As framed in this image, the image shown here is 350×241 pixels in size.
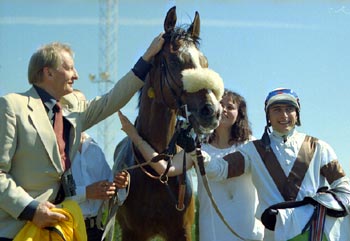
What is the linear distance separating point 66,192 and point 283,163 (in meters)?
1.94

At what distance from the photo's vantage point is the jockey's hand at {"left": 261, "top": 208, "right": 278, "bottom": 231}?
505 centimetres

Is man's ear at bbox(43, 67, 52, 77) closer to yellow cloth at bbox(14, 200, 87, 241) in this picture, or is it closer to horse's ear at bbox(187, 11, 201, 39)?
yellow cloth at bbox(14, 200, 87, 241)

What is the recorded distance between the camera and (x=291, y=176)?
5223mm

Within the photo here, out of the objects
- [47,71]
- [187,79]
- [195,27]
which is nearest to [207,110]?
[187,79]

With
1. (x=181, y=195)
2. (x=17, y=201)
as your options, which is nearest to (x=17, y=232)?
(x=17, y=201)

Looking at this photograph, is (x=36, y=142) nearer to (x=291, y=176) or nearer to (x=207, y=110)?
(x=207, y=110)

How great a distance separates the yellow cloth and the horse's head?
137 centimetres

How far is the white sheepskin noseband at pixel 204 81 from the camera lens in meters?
5.19

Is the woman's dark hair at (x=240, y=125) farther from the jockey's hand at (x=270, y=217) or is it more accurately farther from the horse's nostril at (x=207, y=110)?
the jockey's hand at (x=270, y=217)

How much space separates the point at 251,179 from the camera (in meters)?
5.77

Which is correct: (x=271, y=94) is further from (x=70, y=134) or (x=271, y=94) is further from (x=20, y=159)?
(x=20, y=159)

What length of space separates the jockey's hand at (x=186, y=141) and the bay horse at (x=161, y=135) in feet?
0.80

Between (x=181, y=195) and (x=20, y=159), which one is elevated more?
(x=20, y=159)

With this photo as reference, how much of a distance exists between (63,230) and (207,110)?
1612mm
